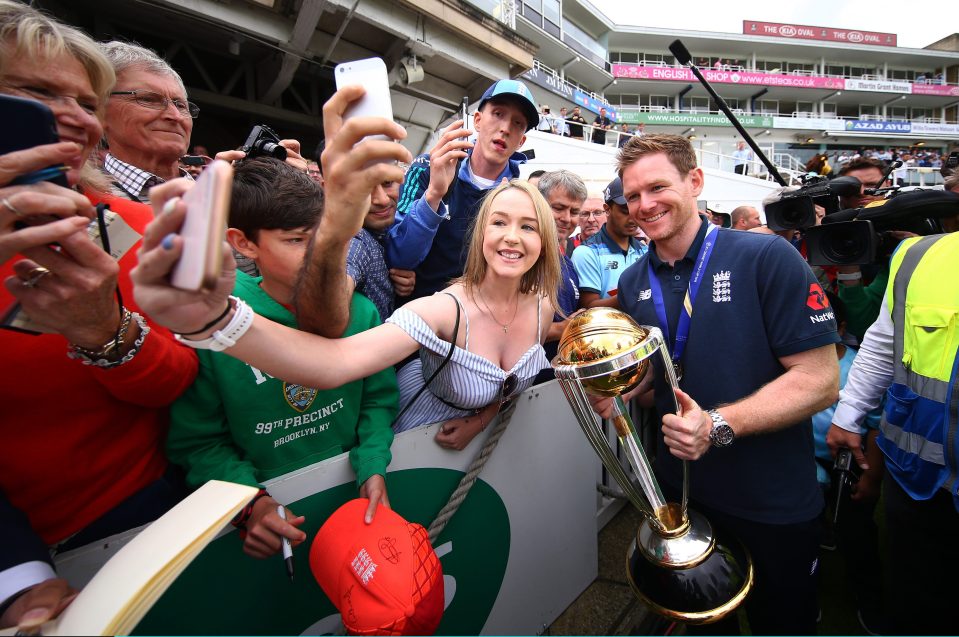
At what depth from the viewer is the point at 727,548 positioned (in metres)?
1.51

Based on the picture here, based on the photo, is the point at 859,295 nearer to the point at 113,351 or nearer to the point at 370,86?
the point at 370,86

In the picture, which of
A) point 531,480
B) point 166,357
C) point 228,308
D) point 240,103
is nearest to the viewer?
point 228,308

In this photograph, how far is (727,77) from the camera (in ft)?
112

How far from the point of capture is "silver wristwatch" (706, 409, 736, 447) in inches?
57.2

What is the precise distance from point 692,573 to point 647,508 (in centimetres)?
23

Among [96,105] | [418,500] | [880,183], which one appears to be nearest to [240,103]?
[96,105]

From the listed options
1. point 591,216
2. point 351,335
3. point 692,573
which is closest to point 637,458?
point 692,573

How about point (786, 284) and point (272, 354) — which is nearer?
point (272, 354)

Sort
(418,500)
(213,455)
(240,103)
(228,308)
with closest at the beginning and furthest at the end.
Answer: (228,308) → (213,455) → (418,500) → (240,103)

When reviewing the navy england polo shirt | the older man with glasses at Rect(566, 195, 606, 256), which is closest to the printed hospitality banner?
the older man with glasses at Rect(566, 195, 606, 256)

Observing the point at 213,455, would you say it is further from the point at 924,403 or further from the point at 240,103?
the point at 240,103

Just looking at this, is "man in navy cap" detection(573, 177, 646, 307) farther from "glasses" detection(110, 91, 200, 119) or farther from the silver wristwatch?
"glasses" detection(110, 91, 200, 119)

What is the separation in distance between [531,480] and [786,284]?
1454 millimetres

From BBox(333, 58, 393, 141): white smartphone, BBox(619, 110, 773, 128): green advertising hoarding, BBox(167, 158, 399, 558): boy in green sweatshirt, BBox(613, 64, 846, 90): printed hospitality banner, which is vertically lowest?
BBox(167, 158, 399, 558): boy in green sweatshirt
